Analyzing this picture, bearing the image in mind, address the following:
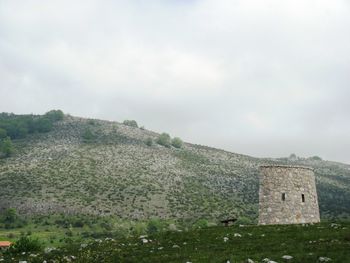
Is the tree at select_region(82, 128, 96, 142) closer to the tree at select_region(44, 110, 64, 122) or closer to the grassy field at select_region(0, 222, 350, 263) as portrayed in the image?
the tree at select_region(44, 110, 64, 122)

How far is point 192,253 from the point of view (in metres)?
19.5

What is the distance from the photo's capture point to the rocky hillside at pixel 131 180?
79.9 m

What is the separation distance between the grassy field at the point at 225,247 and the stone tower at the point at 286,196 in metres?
6.70

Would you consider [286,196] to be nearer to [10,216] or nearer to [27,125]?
[10,216]

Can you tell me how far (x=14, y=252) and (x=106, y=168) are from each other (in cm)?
7782

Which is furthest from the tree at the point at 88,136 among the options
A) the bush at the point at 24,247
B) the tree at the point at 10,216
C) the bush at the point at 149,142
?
the bush at the point at 24,247

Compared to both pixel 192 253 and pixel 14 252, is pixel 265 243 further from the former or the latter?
pixel 14 252

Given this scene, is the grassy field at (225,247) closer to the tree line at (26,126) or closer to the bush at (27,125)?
the tree line at (26,126)

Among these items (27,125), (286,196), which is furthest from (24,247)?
(27,125)

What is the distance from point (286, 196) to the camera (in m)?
32.1

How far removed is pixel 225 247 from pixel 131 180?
7638 centimetres

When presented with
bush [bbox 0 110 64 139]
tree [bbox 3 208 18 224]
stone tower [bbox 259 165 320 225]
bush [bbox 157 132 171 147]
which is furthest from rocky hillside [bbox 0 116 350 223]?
stone tower [bbox 259 165 320 225]

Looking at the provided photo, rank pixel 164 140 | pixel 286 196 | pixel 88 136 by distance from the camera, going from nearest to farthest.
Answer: pixel 286 196 → pixel 88 136 → pixel 164 140

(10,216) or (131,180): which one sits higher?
(131,180)
